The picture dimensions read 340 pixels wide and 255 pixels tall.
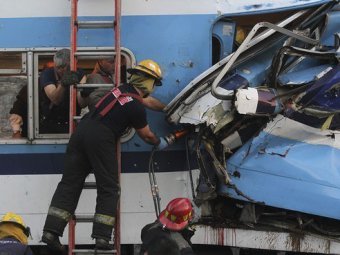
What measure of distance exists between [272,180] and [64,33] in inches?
76.0

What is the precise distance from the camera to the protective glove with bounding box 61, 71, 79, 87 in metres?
4.50

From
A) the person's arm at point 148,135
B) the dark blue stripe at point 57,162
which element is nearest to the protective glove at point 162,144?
the person's arm at point 148,135

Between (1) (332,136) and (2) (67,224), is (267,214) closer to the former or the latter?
(1) (332,136)

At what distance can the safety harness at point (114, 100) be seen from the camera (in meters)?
4.42

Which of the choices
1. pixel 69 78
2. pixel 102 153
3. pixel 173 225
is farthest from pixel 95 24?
pixel 173 225

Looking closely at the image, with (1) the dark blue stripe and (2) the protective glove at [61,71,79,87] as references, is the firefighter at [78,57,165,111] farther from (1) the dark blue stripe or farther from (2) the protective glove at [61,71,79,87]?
(1) the dark blue stripe

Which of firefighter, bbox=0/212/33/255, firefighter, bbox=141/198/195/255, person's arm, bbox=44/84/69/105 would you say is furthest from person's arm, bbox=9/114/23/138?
firefighter, bbox=141/198/195/255

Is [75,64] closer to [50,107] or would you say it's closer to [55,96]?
[55,96]

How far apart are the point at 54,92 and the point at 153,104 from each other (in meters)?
0.76

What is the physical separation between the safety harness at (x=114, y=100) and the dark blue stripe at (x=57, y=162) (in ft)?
1.64

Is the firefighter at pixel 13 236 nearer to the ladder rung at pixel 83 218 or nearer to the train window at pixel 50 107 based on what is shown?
the ladder rung at pixel 83 218

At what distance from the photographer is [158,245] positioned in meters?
3.64

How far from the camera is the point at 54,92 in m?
4.79

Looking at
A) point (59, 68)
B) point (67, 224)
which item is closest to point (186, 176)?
point (67, 224)
